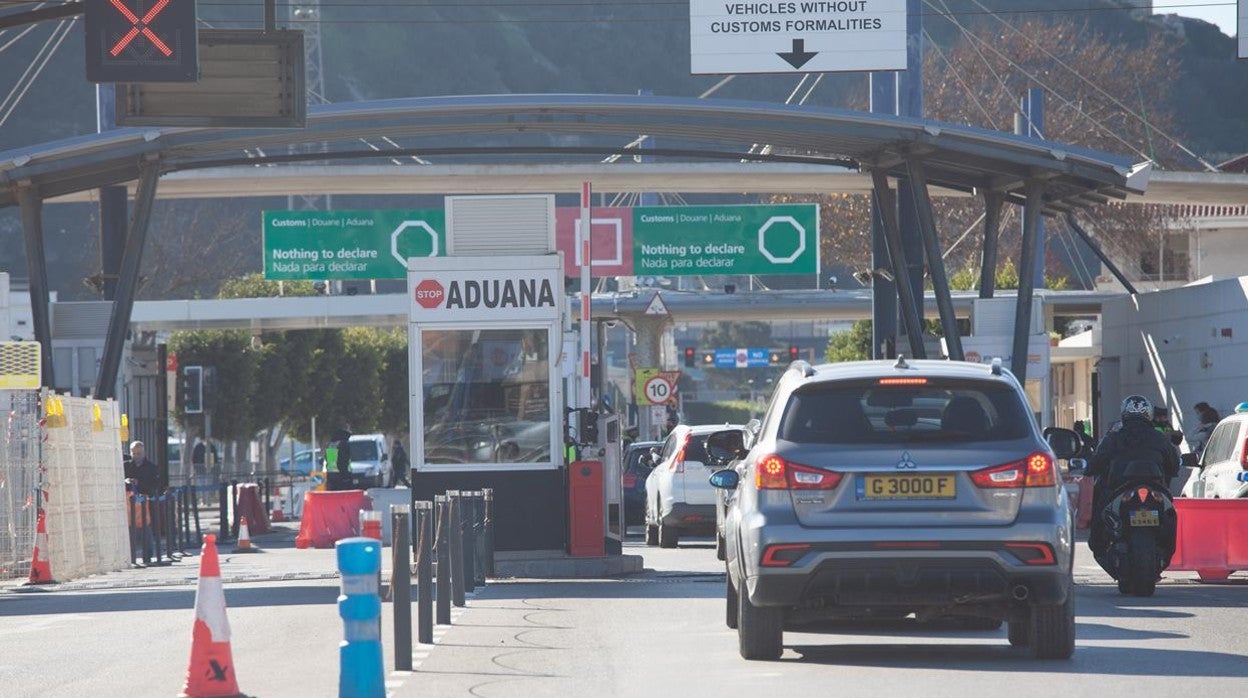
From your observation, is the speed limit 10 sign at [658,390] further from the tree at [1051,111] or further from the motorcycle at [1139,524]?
the motorcycle at [1139,524]

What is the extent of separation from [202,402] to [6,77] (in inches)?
3933

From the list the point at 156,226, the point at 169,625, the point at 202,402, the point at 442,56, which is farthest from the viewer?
the point at 442,56

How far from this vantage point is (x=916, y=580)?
1103cm

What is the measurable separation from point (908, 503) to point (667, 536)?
51.8 ft

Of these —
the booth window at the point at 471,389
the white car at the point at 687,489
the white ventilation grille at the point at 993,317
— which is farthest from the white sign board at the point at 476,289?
the white ventilation grille at the point at 993,317

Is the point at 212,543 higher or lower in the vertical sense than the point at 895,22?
lower

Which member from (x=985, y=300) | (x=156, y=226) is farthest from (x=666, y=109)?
(x=156, y=226)

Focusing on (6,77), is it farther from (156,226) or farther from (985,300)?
(985,300)

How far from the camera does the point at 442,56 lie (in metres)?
170

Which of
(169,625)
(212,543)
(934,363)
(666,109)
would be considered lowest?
(169,625)

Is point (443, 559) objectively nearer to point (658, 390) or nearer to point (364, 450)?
point (658, 390)

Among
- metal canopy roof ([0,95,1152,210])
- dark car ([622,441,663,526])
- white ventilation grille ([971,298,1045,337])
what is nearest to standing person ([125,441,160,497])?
metal canopy roof ([0,95,1152,210])

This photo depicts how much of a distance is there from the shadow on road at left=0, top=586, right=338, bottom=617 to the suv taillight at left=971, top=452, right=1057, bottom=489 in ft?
25.4

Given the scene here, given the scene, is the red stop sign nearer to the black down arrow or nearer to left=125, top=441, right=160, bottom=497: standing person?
left=125, top=441, right=160, bottom=497: standing person
